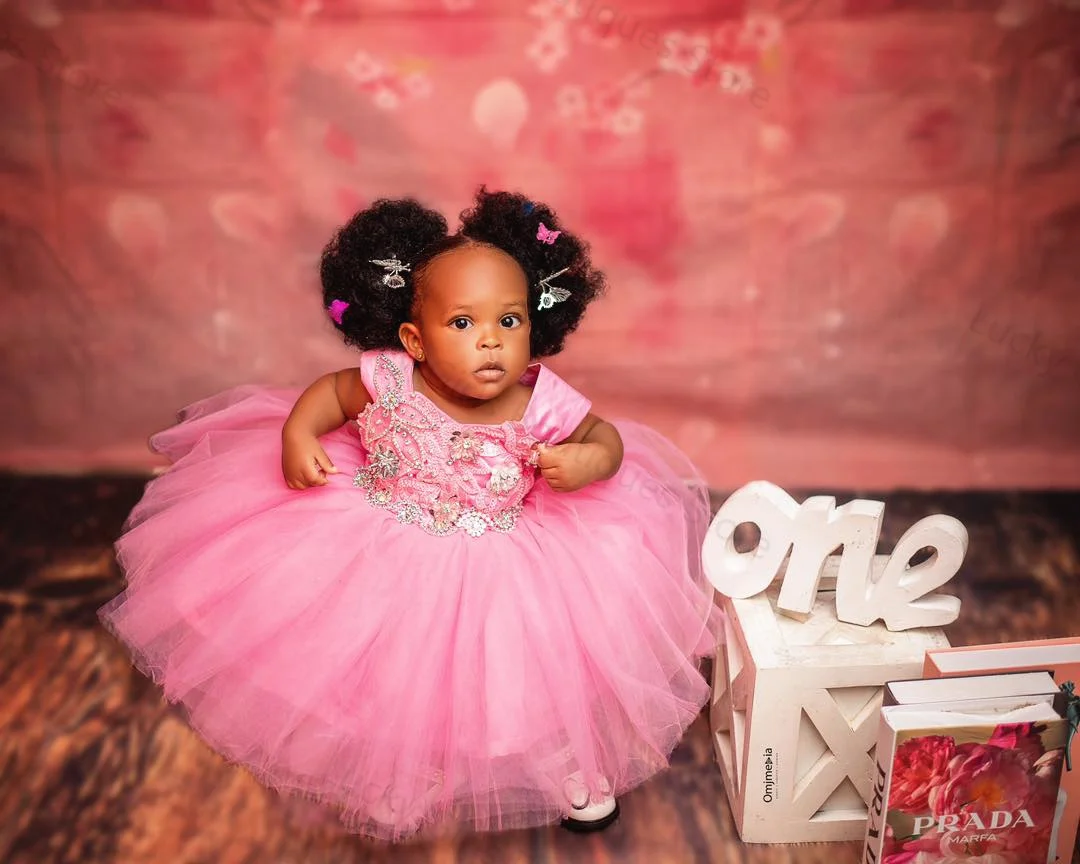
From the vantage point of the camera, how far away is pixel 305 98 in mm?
2332

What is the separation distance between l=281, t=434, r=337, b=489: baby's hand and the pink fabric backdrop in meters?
0.87

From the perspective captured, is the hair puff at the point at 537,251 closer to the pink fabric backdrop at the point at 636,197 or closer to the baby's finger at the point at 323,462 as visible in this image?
the baby's finger at the point at 323,462

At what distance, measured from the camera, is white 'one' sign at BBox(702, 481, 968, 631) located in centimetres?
161

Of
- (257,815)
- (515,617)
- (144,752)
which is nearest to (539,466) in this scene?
(515,617)

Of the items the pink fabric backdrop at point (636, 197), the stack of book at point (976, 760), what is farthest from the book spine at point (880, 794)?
the pink fabric backdrop at point (636, 197)

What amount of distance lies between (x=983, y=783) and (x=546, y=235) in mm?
907

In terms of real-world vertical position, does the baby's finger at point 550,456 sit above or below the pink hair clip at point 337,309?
below

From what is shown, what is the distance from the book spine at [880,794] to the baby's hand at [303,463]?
0.80 m

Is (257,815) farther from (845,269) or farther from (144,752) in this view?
(845,269)

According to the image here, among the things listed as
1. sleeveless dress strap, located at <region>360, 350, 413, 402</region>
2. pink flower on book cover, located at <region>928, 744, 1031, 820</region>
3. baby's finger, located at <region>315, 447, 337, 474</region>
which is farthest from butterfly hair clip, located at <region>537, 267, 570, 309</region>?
pink flower on book cover, located at <region>928, 744, 1031, 820</region>

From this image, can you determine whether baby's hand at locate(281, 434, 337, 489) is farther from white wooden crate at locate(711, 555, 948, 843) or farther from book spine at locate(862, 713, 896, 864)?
book spine at locate(862, 713, 896, 864)

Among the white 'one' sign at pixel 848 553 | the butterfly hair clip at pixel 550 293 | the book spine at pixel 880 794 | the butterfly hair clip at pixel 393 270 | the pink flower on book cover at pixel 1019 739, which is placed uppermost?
the butterfly hair clip at pixel 393 270

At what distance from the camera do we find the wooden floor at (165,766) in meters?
1.63

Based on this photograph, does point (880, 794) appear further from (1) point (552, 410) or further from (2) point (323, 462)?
(2) point (323, 462)
